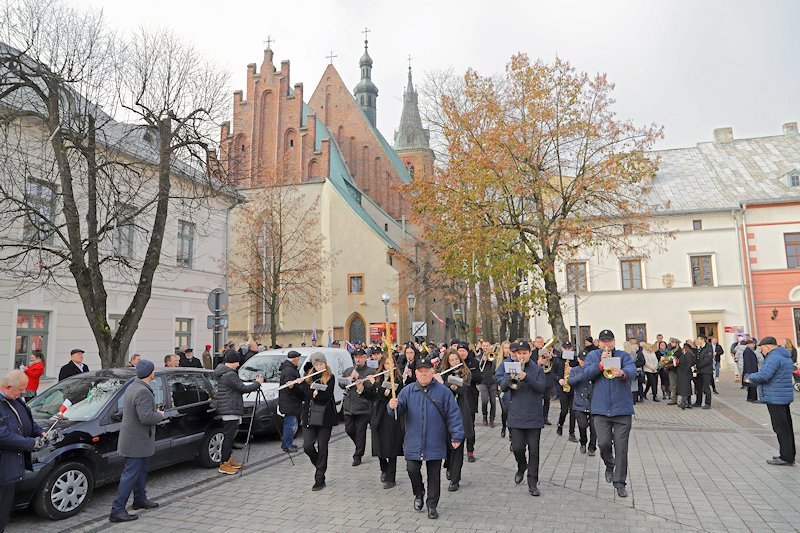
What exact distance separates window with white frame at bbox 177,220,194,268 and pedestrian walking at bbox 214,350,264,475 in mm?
13150

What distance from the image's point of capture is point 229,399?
328 inches

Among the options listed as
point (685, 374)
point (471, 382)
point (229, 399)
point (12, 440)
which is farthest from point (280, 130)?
point (12, 440)

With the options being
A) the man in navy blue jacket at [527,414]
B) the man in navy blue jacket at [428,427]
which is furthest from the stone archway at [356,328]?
the man in navy blue jacket at [428,427]

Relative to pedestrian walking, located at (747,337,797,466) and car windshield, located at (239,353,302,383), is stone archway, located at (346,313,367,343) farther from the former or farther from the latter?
pedestrian walking, located at (747,337,797,466)

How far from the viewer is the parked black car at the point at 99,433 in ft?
20.2

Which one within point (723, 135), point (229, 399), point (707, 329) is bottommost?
point (229, 399)

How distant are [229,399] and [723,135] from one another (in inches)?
1495

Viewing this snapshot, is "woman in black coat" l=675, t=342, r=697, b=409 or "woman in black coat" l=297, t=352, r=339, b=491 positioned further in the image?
"woman in black coat" l=675, t=342, r=697, b=409

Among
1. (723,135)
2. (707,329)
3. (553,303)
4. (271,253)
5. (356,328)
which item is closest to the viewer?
(553,303)

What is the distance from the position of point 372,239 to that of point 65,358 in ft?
84.0

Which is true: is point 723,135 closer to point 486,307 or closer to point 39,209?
point 486,307

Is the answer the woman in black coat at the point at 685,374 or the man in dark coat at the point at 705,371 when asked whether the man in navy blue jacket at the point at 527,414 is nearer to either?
the woman in black coat at the point at 685,374

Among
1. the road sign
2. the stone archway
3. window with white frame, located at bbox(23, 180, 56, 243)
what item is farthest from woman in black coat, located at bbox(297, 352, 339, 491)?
the stone archway

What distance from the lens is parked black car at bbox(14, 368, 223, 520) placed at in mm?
6156
